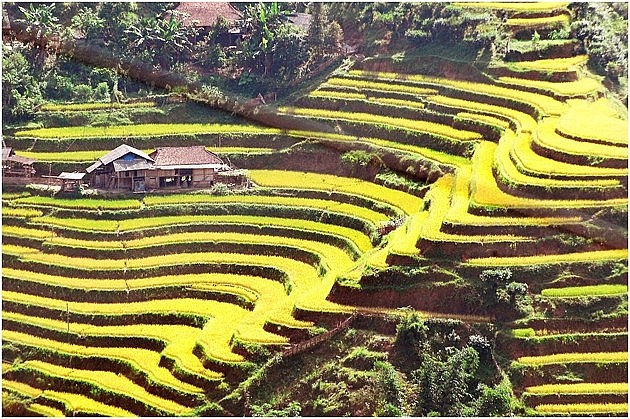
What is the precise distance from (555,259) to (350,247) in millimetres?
4973

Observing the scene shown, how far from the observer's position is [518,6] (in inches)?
1296

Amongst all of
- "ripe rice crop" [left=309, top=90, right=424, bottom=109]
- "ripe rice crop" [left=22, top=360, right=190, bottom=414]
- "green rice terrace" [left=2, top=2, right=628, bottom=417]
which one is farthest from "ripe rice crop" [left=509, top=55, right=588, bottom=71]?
"ripe rice crop" [left=22, top=360, right=190, bottom=414]

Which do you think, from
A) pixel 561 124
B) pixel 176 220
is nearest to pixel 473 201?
pixel 561 124

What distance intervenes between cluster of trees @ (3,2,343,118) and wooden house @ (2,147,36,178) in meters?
3.74

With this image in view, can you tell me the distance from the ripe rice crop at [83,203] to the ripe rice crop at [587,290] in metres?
11.3

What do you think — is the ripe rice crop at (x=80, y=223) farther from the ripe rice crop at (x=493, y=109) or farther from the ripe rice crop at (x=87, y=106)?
the ripe rice crop at (x=493, y=109)

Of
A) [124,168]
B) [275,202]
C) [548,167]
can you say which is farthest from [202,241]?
[548,167]

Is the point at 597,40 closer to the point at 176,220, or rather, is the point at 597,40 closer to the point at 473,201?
the point at 473,201

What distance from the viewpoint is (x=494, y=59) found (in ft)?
103

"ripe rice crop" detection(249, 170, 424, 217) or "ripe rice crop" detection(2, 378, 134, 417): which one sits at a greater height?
"ripe rice crop" detection(249, 170, 424, 217)

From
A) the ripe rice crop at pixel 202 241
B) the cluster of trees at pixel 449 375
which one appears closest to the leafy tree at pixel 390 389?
the cluster of trees at pixel 449 375

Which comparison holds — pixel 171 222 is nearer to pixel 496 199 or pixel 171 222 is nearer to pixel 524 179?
pixel 496 199

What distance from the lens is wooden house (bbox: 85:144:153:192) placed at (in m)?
28.9

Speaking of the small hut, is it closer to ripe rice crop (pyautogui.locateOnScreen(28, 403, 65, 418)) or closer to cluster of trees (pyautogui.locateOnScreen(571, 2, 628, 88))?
ripe rice crop (pyautogui.locateOnScreen(28, 403, 65, 418))
